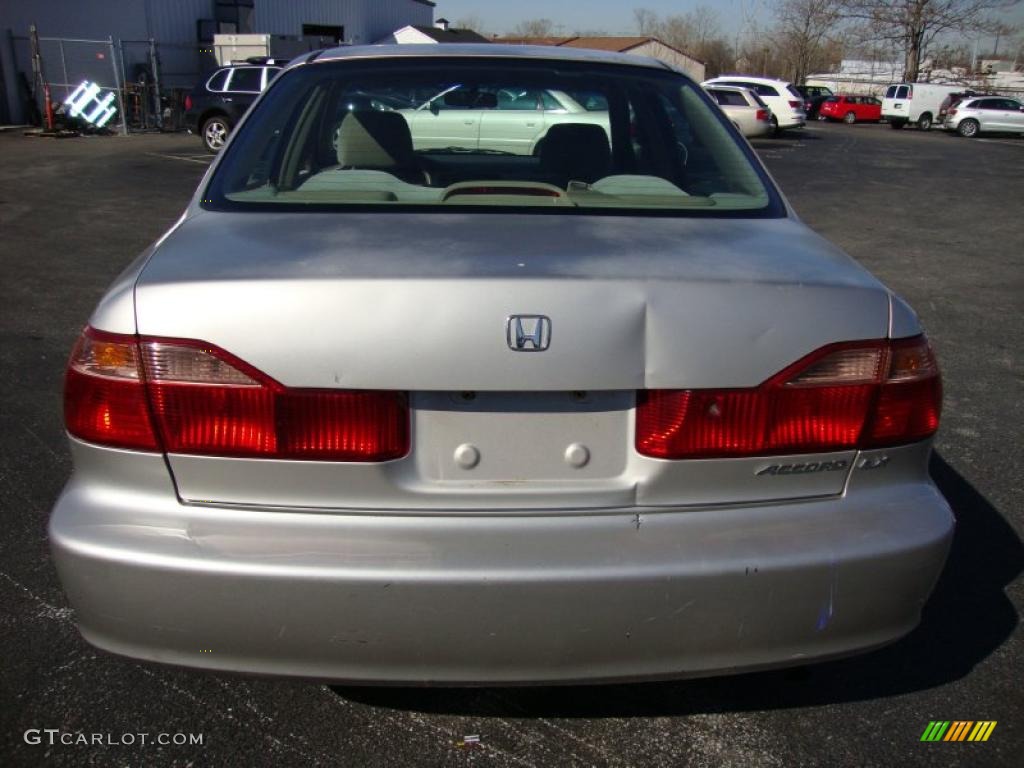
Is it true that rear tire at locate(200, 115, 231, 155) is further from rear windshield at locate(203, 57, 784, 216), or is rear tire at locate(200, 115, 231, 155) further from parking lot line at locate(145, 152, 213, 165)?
rear windshield at locate(203, 57, 784, 216)

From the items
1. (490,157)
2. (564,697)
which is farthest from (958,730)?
(490,157)

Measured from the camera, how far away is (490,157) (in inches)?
151

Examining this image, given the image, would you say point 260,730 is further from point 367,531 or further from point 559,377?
point 559,377

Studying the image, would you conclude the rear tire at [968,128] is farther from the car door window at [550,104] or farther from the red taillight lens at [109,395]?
the red taillight lens at [109,395]

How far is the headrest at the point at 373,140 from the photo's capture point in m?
3.08

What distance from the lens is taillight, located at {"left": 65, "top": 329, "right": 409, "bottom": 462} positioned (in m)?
1.78

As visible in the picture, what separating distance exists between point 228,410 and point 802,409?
116 centimetres

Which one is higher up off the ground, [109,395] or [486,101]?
[486,101]

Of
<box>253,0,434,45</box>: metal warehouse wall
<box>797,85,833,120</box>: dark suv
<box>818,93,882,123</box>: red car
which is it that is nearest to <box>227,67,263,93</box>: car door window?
<box>253,0,434,45</box>: metal warehouse wall

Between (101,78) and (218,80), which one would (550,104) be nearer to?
(218,80)

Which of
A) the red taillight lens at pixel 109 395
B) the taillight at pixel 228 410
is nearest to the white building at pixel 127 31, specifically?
the red taillight lens at pixel 109 395

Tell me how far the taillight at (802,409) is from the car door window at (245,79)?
17586 millimetres

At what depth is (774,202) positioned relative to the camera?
2.62 m

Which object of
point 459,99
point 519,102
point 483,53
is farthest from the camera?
point 519,102
